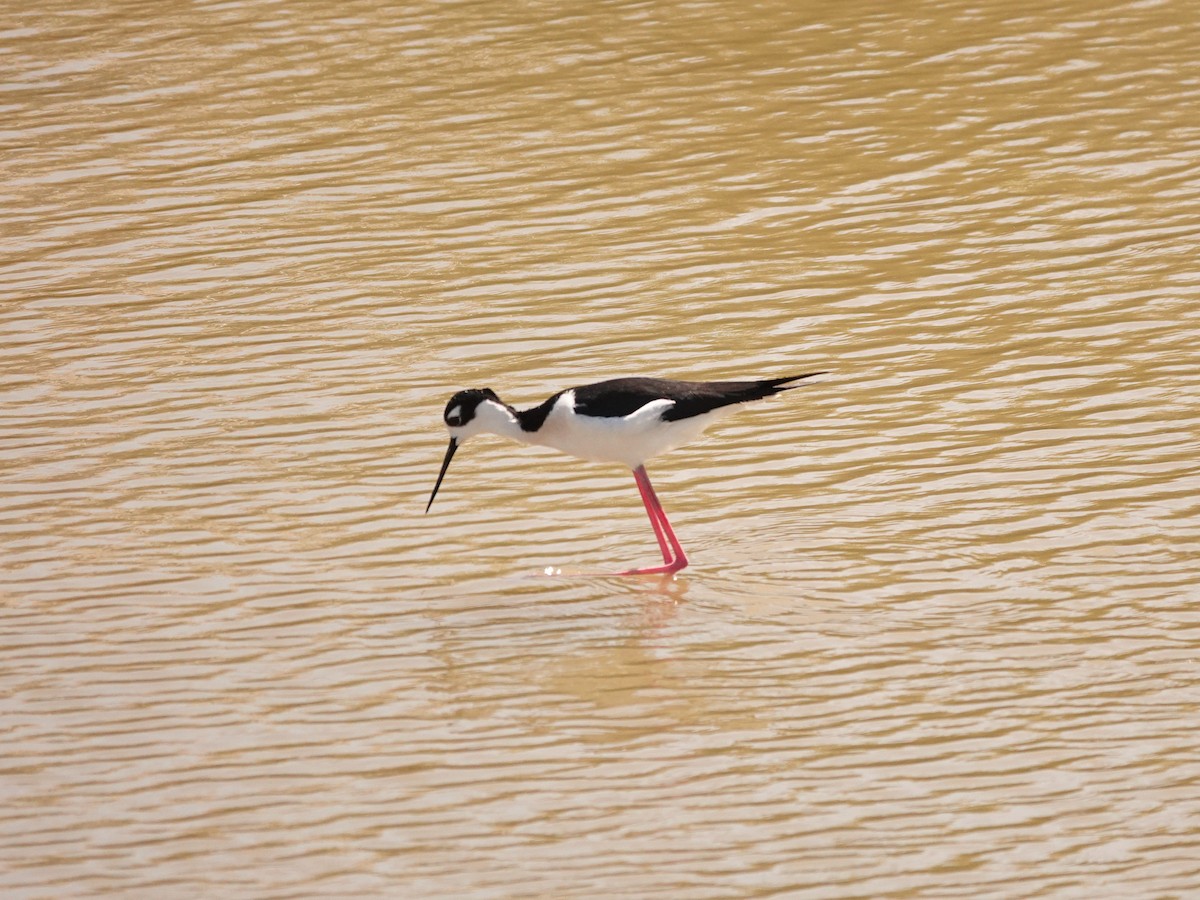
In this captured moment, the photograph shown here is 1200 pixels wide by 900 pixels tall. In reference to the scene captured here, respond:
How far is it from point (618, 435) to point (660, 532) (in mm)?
462

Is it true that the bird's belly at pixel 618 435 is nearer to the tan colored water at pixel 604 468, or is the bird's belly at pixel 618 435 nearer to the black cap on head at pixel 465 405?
the black cap on head at pixel 465 405

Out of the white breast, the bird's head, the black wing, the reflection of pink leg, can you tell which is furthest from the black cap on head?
the reflection of pink leg

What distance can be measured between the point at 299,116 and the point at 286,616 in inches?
271

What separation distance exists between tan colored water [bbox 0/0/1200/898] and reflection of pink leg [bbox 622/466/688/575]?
0.35 feet

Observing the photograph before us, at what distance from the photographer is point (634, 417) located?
8.09 meters

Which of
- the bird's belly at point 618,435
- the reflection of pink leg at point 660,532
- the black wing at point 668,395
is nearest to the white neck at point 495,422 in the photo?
the bird's belly at point 618,435

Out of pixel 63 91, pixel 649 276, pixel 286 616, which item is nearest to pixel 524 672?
pixel 286 616

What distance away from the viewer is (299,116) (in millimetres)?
13766

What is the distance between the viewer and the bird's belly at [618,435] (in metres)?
8.12

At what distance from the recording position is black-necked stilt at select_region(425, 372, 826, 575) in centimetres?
806

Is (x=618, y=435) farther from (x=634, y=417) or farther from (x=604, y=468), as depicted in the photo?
(x=604, y=468)

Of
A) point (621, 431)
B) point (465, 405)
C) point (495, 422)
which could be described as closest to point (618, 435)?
point (621, 431)

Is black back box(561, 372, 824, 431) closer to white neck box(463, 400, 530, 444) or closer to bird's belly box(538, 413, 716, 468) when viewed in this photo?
bird's belly box(538, 413, 716, 468)

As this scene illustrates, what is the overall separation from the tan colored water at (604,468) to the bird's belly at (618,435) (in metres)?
0.44
